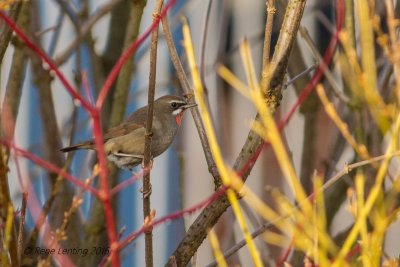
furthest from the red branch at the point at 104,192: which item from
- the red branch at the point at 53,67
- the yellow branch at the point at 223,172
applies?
the yellow branch at the point at 223,172

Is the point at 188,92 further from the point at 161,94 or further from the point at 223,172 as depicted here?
the point at 161,94

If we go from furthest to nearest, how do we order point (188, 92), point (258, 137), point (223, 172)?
1. point (188, 92)
2. point (258, 137)
3. point (223, 172)

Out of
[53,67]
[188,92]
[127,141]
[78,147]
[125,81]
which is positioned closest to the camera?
[53,67]

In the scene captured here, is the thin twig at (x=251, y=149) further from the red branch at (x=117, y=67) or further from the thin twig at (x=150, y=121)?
the red branch at (x=117, y=67)

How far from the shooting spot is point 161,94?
6.70 meters

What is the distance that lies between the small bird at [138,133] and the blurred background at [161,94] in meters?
0.09

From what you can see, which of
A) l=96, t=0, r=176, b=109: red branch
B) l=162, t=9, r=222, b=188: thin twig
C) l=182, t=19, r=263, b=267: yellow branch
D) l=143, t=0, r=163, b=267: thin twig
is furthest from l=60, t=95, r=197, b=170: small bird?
l=96, t=0, r=176, b=109: red branch

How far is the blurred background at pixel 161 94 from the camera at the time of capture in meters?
4.57

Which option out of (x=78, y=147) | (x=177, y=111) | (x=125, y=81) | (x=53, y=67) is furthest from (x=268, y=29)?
(x=177, y=111)

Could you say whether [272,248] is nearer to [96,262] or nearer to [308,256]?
[96,262]

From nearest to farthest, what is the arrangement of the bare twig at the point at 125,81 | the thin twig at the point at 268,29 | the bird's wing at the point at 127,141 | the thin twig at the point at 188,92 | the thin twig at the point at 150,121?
the thin twig at the point at 150,121
the thin twig at the point at 268,29
the thin twig at the point at 188,92
the bare twig at the point at 125,81
the bird's wing at the point at 127,141

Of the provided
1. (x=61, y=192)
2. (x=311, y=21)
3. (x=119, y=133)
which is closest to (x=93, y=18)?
(x=119, y=133)

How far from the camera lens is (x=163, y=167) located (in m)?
7.75

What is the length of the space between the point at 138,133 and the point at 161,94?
71.8 inches
